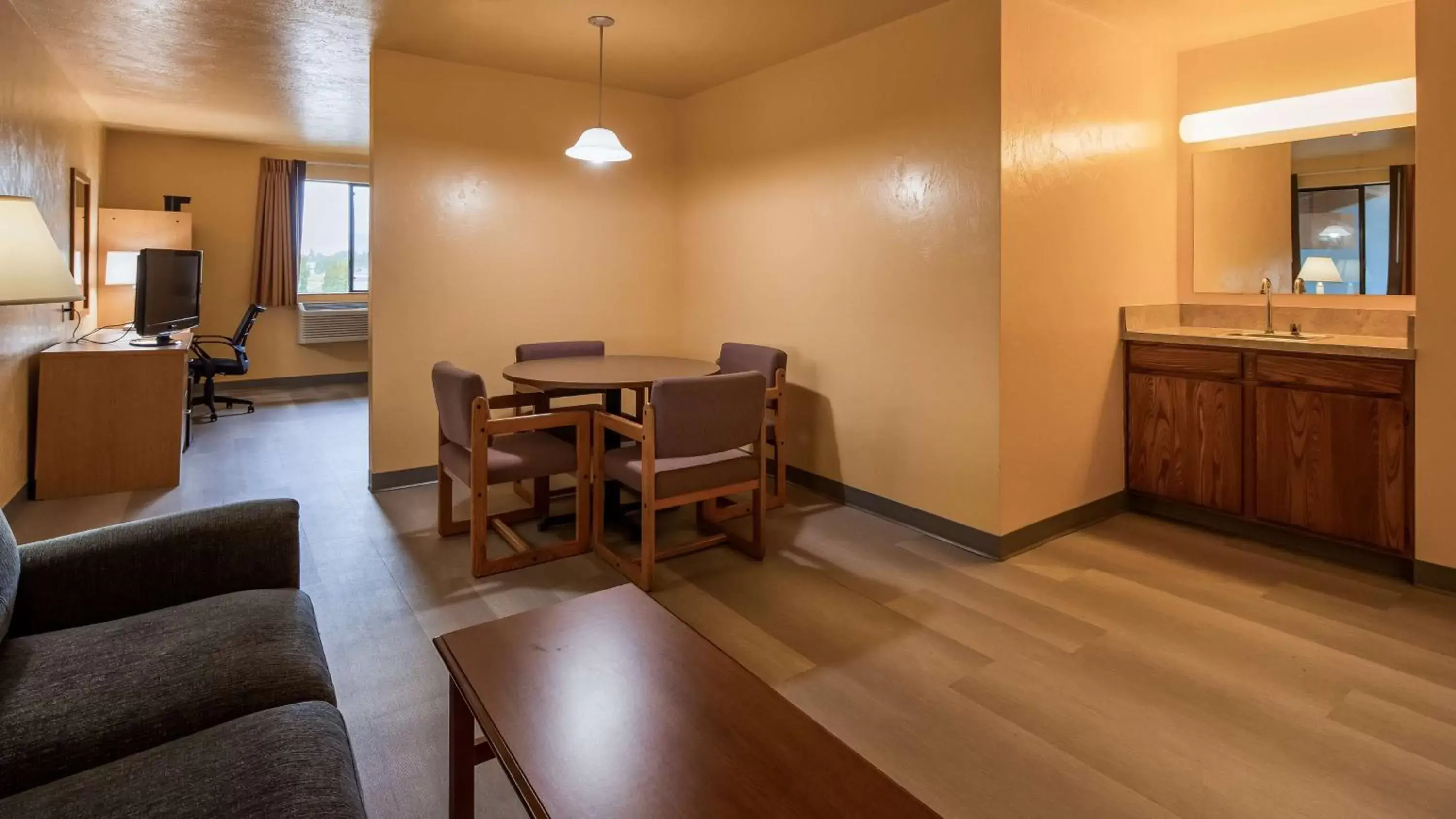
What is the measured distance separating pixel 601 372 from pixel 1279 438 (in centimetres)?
316

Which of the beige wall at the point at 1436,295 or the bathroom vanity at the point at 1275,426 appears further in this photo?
the bathroom vanity at the point at 1275,426

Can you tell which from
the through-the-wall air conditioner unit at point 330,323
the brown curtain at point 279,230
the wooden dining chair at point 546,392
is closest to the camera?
the wooden dining chair at point 546,392

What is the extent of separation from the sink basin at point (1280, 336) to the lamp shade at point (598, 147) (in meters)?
3.18

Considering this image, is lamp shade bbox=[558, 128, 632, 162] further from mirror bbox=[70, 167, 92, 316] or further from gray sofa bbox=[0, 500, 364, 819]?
mirror bbox=[70, 167, 92, 316]

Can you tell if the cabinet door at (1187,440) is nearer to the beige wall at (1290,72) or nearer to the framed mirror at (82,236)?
the beige wall at (1290,72)

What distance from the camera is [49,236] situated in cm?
203

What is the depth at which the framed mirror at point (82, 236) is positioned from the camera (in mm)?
5266

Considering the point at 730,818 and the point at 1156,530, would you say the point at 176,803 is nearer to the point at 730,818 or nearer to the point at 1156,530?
the point at 730,818

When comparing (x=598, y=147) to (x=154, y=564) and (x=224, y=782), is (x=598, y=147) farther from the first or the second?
(x=224, y=782)

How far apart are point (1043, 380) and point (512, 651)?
2.80 meters

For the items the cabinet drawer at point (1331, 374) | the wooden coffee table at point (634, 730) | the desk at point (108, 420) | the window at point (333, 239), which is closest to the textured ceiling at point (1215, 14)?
the cabinet drawer at point (1331, 374)

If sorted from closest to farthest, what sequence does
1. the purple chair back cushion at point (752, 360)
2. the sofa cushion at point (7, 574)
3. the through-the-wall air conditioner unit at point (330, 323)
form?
1. the sofa cushion at point (7, 574)
2. the purple chair back cushion at point (752, 360)
3. the through-the-wall air conditioner unit at point (330, 323)

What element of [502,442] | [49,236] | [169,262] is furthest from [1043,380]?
[169,262]

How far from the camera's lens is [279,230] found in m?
7.90
